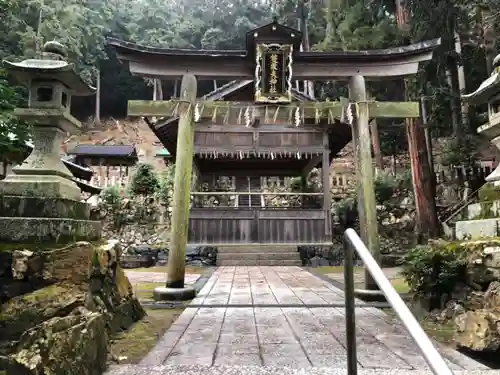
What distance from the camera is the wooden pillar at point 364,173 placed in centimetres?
568

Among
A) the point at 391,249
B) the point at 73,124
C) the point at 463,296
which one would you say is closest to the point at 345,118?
the point at 463,296

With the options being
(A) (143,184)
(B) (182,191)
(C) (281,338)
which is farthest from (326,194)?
(C) (281,338)

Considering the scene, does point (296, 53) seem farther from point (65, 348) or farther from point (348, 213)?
point (348, 213)

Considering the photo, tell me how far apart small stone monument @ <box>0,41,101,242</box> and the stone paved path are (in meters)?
1.36

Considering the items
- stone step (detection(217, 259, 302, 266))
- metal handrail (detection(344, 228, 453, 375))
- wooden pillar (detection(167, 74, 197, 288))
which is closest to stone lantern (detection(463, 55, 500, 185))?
metal handrail (detection(344, 228, 453, 375))

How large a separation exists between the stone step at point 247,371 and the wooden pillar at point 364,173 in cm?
304

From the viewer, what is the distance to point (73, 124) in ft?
13.7

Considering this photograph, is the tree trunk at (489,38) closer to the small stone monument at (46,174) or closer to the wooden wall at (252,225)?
the wooden wall at (252,225)

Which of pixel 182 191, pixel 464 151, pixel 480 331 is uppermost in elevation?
pixel 464 151

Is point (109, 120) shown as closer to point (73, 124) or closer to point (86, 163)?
point (86, 163)

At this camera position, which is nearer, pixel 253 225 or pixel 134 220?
pixel 253 225

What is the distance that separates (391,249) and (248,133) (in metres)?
6.49

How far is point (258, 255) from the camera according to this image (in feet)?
40.2

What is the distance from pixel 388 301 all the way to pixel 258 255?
10739mm
